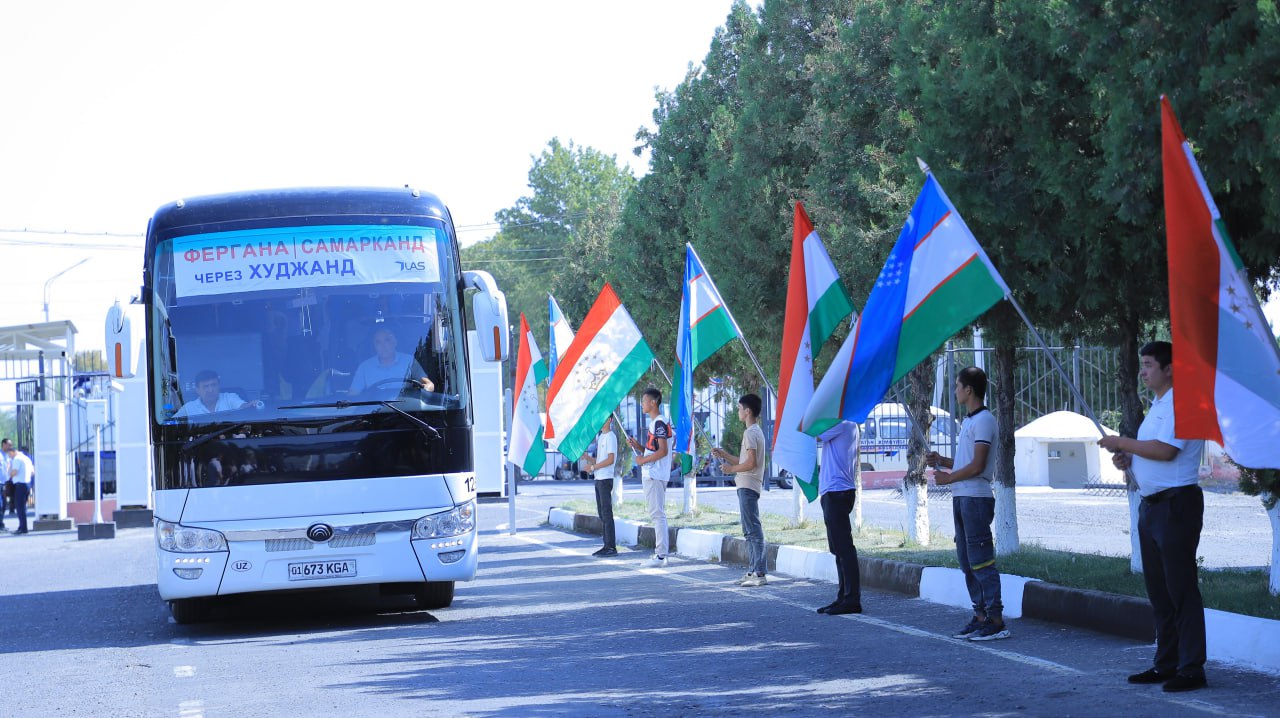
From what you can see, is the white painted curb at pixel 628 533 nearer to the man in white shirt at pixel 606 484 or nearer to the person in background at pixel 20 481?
the man in white shirt at pixel 606 484

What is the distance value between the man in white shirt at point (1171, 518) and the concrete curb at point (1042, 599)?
2.87 feet

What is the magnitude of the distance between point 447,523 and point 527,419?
40.9ft

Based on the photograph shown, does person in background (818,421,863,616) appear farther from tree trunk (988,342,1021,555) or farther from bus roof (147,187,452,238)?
bus roof (147,187,452,238)

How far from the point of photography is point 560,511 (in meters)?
28.3

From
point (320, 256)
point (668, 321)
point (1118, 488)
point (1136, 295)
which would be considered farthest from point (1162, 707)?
point (1118, 488)

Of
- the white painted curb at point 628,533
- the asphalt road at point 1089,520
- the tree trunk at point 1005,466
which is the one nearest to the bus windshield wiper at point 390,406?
the tree trunk at point 1005,466

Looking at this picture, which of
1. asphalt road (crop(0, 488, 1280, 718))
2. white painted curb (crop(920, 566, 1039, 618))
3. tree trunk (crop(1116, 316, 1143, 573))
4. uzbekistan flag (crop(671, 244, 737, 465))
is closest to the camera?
asphalt road (crop(0, 488, 1280, 718))

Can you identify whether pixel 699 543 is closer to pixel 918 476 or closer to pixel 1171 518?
pixel 918 476

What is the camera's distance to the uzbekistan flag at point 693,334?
1616 centimetres

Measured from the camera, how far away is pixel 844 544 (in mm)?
11805

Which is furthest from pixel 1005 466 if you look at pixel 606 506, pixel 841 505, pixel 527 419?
pixel 527 419

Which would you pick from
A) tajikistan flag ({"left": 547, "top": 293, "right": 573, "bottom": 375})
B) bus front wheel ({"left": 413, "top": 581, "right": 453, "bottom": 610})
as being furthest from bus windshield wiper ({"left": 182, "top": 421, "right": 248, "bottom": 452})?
tajikistan flag ({"left": 547, "top": 293, "right": 573, "bottom": 375})

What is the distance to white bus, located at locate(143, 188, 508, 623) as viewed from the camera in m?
11.4

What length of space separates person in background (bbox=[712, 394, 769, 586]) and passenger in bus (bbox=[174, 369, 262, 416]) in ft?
16.1
